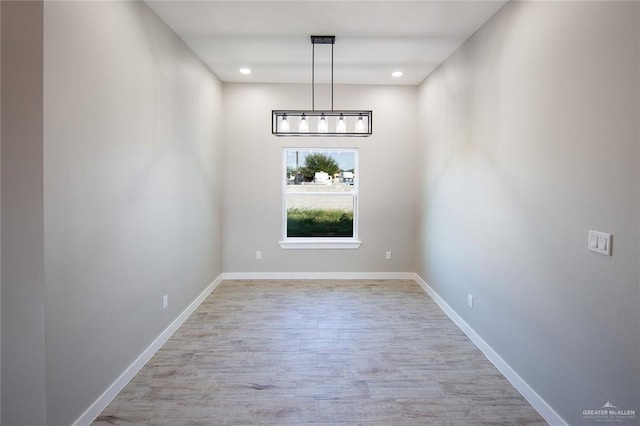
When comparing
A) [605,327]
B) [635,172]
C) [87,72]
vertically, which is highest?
[87,72]

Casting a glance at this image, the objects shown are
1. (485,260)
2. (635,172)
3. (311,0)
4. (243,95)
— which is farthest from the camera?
(243,95)

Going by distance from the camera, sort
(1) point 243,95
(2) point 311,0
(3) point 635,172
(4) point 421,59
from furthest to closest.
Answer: (1) point 243,95 < (4) point 421,59 < (2) point 311,0 < (3) point 635,172

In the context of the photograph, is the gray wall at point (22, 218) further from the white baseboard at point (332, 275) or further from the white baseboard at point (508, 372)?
the white baseboard at point (332, 275)

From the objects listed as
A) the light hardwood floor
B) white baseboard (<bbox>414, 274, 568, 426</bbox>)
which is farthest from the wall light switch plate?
the light hardwood floor

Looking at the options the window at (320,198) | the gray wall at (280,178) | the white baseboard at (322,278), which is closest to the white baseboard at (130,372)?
the white baseboard at (322,278)

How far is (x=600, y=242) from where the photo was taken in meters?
1.74

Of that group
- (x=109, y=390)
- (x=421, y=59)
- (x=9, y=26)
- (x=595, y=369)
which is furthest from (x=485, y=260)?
(x=9, y=26)

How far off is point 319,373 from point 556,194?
1.98 metres

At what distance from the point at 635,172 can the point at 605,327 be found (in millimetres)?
759

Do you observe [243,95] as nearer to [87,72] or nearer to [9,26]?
[87,72]

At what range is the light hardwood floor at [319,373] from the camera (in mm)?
2135

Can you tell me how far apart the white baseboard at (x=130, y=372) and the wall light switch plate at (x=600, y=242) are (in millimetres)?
2918

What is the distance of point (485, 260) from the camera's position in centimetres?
297

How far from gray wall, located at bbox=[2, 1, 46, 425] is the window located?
3538 millimetres
